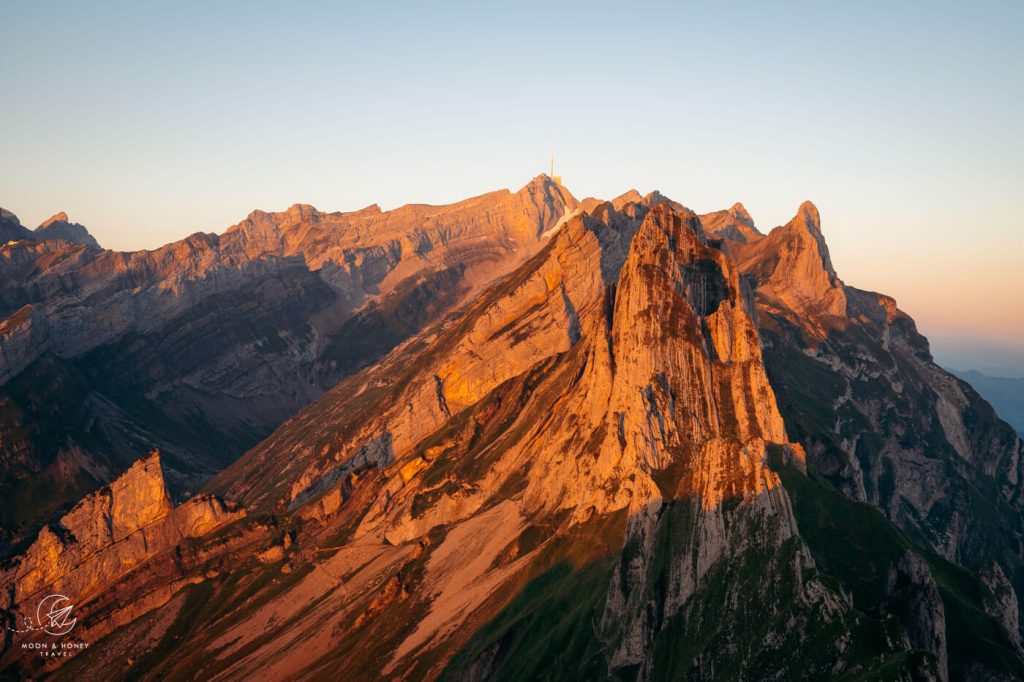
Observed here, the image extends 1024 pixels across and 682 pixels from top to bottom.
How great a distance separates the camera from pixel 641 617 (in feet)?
512

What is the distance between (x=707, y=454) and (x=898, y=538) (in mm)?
33388

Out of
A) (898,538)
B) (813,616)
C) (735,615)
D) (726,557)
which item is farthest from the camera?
(898,538)

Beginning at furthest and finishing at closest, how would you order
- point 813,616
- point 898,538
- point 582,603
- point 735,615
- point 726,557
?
1. point 582,603
2. point 898,538
3. point 726,557
4. point 735,615
5. point 813,616

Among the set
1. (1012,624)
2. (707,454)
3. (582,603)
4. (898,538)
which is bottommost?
(1012,624)

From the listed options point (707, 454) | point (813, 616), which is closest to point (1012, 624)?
point (707, 454)

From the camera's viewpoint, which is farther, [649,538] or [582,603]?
[582,603]

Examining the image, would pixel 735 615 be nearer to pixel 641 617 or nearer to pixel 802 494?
pixel 641 617

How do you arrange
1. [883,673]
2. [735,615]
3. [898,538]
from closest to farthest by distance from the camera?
[883,673], [735,615], [898,538]

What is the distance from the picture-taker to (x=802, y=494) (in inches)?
6713

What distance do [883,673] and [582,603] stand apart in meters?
83.7

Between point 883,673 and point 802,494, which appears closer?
point 883,673

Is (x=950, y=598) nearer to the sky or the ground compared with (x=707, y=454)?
nearer to the ground

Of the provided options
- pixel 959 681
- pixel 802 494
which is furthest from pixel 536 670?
pixel 959 681

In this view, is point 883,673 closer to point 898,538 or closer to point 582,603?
point 898,538
